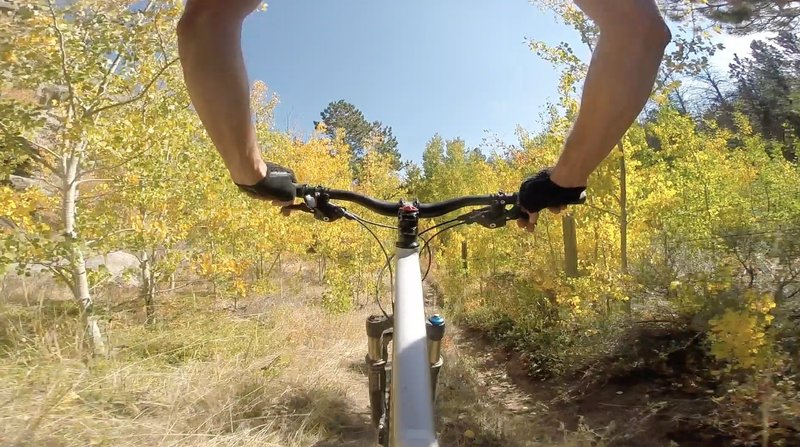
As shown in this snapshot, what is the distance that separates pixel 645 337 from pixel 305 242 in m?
6.15

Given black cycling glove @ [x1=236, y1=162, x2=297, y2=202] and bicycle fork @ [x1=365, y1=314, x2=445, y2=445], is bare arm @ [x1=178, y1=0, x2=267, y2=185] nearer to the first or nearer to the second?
black cycling glove @ [x1=236, y1=162, x2=297, y2=202]

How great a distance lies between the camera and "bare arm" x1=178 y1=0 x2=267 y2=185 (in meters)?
0.69

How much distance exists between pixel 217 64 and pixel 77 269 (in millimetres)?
4058

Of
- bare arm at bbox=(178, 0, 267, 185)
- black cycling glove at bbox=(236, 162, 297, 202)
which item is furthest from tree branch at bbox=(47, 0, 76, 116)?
bare arm at bbox=(178, 0, 267, 185)

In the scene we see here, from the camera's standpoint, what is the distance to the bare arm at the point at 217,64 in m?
0.69

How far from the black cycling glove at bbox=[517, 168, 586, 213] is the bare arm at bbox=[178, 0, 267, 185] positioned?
26.0 inches

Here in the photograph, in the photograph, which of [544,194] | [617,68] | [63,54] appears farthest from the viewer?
[63,54]

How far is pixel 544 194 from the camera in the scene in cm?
111

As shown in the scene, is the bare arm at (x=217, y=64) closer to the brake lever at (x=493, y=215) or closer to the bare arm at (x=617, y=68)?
the bare arm at (x=617, y=68)

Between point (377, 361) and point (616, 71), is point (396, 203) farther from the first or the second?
point (616, 71)

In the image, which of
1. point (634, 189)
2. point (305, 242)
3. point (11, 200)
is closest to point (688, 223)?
point (634, 189)

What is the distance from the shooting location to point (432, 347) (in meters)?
1.38

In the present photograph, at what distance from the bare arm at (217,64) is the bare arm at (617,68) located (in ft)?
1.69

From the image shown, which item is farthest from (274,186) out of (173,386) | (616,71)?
(173,386)
